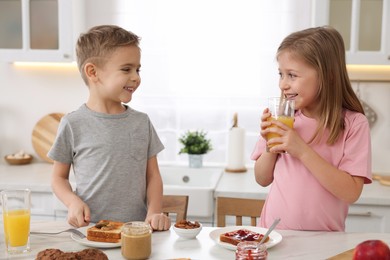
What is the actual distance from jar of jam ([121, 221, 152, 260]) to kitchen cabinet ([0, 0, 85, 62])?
1.85m

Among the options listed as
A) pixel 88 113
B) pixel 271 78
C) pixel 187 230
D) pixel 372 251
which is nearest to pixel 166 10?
pixel 271 78

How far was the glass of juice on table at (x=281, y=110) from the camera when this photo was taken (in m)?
1.57

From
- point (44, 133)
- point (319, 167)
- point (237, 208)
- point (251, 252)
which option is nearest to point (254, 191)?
point (237, 208)

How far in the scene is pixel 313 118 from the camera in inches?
70.7

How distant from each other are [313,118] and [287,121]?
0.71 feet

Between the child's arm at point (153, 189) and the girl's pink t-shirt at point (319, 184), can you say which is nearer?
the girl's pink t-shirt at point (319, 184)

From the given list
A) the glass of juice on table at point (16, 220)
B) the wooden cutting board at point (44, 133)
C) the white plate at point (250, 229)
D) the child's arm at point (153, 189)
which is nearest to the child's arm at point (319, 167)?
the white plate at point (250, 229)

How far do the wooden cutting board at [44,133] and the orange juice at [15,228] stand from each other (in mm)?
1948

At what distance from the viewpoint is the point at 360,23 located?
2.73 metres

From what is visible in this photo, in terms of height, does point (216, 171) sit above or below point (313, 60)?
below

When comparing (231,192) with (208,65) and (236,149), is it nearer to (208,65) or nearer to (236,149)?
(236,149)

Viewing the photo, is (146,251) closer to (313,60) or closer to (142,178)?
(142,178)

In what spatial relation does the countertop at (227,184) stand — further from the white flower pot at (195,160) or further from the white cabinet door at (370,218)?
the white flower pot at (195,160)

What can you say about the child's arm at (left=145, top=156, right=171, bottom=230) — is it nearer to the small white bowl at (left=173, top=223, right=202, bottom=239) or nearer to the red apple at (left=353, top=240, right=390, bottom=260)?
the small white bowl at (left=173, top=223, right=202, bottom=239)
